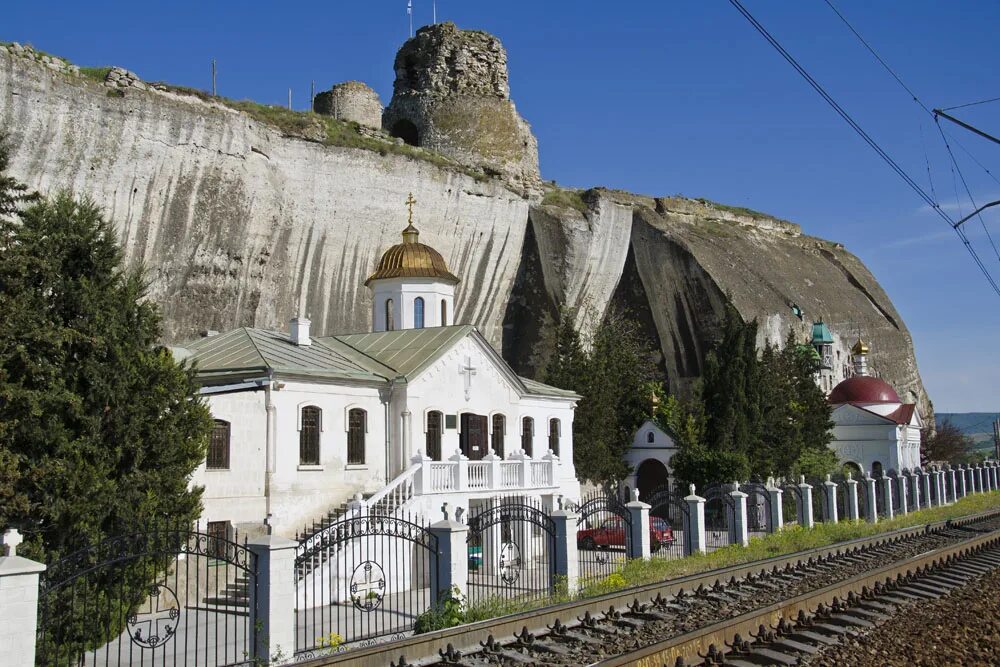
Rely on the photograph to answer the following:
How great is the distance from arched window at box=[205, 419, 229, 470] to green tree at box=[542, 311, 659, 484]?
18860 millimetres

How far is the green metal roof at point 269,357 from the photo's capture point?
72.8ft

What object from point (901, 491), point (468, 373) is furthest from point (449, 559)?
point (901, 491)

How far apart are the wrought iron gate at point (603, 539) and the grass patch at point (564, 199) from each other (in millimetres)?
27267

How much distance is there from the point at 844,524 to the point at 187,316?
2341 cm

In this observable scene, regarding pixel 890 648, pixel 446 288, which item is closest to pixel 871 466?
pixel 446 288

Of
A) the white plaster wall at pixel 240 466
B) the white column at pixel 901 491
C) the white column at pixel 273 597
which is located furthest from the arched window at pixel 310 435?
the white column at pixel 901 491

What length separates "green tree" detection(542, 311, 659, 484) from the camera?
37688mm

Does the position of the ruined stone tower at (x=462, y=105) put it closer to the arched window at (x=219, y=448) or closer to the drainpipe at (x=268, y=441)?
the drainpipe at (x=268, y=441)

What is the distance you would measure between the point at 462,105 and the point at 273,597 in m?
42.1

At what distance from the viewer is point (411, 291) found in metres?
31.6

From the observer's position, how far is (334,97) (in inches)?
1953

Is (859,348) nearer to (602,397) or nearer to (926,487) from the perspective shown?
(926,487)

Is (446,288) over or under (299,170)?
under

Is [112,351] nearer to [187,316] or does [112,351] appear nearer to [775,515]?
[775,515]
